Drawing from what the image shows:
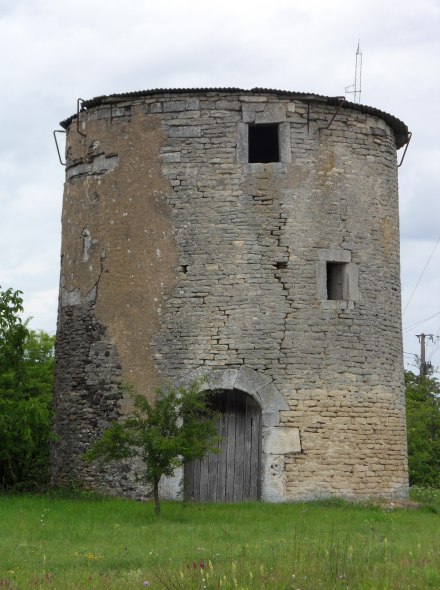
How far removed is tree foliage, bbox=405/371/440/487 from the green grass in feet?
32.0

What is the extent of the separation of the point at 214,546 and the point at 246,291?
232 inches

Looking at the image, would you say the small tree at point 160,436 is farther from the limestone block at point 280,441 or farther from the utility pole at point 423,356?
the utility pole at point 423,356

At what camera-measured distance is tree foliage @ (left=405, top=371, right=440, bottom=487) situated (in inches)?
989

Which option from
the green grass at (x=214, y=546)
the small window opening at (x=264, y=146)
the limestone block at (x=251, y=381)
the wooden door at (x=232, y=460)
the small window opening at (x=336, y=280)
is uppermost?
the small window opening at (x=264, y=146)

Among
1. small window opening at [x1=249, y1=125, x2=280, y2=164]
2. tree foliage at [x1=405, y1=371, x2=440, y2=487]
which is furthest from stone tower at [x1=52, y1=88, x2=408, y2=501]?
tree foliage at [x1=405, y1=371, x2=440, y2=487]

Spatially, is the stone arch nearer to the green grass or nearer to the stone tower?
the stone tower

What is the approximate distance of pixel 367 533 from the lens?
11805 millimetres

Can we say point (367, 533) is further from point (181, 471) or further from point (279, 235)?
point (279, 235)

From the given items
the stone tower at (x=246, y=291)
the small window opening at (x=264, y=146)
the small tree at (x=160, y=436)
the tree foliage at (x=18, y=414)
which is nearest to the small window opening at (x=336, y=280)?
the stone tower at (x=246, y=291)

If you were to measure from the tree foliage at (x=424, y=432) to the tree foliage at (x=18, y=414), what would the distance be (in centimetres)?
983

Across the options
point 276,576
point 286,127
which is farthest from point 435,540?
point 286,127

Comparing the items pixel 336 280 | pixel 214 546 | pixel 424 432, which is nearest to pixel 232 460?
pixel 336 280

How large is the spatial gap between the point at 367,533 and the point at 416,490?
6.41 m

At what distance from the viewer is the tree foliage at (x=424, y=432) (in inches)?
989
